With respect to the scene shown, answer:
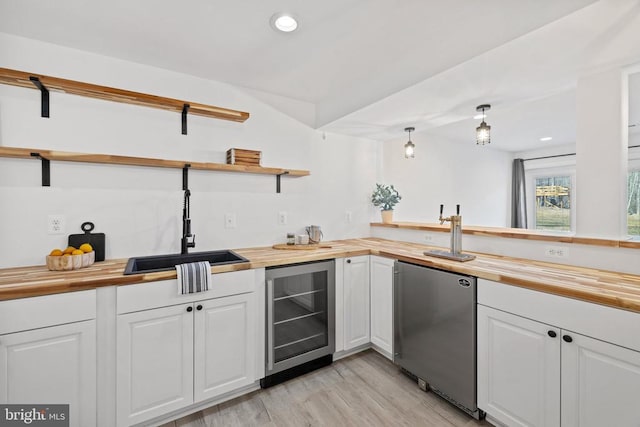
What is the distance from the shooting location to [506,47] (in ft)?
4.80

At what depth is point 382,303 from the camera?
7.73 feet

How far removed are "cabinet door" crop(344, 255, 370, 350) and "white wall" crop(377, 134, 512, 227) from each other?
1.44 metres

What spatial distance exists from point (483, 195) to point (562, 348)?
436 cm

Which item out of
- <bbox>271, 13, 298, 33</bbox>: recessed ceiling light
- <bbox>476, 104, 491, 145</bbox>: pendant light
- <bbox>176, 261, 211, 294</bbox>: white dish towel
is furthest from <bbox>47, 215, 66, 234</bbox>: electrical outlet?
<bbox>476, 104, 491, 145</bbox>: pendant light

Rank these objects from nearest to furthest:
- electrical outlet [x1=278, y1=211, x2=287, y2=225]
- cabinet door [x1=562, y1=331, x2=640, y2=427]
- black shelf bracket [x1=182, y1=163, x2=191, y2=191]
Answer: cabinet door [x1=562, y1=331, x2=640, y2=427], black shelf bracket [x1=182, y1=163, x2=191, y2=191], electrical outlet [x1=278, y1=211, x2=287, y2=225]

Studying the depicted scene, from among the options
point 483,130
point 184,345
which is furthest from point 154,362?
point 483,130

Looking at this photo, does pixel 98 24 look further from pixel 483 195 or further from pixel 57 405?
pixel 483 195

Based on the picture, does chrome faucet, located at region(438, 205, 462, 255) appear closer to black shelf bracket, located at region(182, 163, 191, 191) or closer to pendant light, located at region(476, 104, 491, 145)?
pendant light, located at region(476, 104, 491, 145)

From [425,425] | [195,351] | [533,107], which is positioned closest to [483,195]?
[533,107]

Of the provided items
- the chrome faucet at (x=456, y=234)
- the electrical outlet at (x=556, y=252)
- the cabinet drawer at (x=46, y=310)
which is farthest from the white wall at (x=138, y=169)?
the electrical outlet at (x=556, y=252)

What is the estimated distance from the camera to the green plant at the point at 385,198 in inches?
126

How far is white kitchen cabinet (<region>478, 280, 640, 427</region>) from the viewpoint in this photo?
1.18 meters

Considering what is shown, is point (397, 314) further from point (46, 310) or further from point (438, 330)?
point (46, 310)

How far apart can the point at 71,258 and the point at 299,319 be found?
4.96 feet
